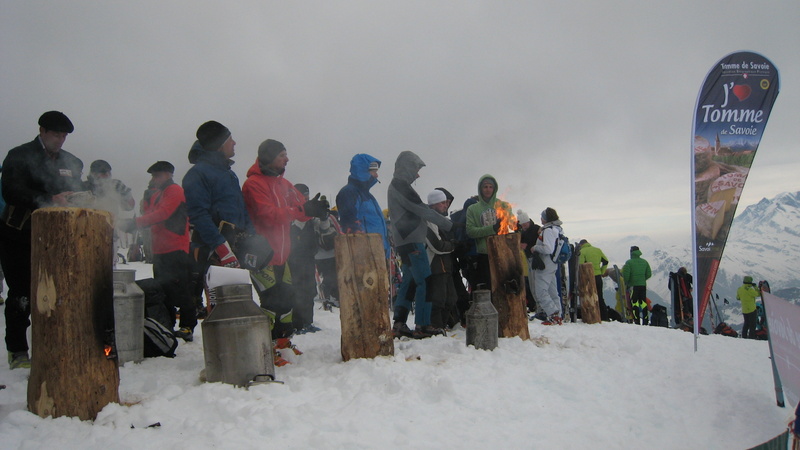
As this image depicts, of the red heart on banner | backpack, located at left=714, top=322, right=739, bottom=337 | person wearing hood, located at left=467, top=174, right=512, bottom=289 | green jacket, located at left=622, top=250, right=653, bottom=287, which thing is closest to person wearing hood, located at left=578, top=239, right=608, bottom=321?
green jacket, located at left=622, top=250, right=653, bottom=287

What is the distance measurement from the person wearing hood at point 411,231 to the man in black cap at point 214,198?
1.84m

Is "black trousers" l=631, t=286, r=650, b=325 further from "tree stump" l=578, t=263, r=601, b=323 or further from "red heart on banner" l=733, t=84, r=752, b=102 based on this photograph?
"red heart on banner" l=733, t=84, r=752, b=102

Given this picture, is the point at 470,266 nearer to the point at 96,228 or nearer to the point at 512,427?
the point at 512,427

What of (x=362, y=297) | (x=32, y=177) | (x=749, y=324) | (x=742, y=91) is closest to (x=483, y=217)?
(x=362, y=297)

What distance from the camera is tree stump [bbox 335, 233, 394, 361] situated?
429 centimetres

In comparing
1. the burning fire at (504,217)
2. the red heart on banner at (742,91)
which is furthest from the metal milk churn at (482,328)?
the red heart on banner at (742,91)

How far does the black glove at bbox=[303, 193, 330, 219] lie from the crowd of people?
0.03ft

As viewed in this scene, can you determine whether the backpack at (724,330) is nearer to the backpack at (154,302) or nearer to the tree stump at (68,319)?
the backpack at (154,302)

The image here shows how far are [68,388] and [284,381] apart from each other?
4.48 feet

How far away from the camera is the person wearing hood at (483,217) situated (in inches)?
277

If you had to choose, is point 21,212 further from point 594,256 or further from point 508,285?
point 594,256

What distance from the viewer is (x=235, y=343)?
348cm

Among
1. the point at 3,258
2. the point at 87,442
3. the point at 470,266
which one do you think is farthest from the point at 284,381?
the point at 470,266

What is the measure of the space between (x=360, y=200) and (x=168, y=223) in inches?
86.6
